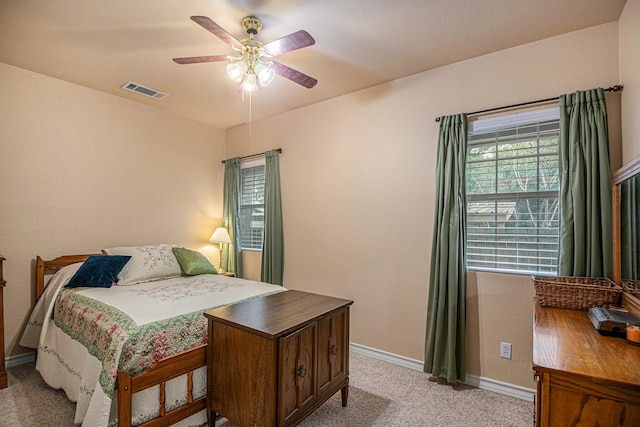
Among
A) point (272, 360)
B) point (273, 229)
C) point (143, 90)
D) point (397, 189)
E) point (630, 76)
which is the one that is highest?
point (143, 90)

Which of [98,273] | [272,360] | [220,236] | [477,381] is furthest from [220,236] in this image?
[477,381]

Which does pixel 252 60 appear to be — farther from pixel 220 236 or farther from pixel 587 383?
pixel 220 236

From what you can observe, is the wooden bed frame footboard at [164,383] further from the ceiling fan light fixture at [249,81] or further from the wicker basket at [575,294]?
the wicker basket at [575,294]

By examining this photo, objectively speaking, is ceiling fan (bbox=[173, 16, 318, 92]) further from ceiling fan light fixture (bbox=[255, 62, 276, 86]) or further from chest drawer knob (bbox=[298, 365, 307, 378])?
chest drawer knob (bbox=[298, 365, 307, 378])

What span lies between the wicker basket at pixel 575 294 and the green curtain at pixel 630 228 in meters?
0.12

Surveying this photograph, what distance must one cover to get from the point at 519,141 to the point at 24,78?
14.3 feet

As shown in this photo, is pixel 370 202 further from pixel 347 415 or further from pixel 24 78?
pixel 24 78

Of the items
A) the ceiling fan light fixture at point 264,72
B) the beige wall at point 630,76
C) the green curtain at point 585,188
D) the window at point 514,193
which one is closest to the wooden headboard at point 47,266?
the ceiling fan light fixture at point 264,72

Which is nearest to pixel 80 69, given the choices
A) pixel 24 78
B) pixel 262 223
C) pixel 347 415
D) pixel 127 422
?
pixel 24 78

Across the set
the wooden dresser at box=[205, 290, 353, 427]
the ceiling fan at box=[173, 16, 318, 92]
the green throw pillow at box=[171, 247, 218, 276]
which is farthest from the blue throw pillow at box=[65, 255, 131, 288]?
the ceiling fan at box=[173, 16, 318, 92]

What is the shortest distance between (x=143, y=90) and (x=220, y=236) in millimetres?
1884

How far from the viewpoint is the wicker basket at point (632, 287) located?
1.55 m

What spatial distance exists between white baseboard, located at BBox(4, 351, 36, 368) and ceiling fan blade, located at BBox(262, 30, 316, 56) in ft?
11.2

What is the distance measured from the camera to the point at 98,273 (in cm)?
267
